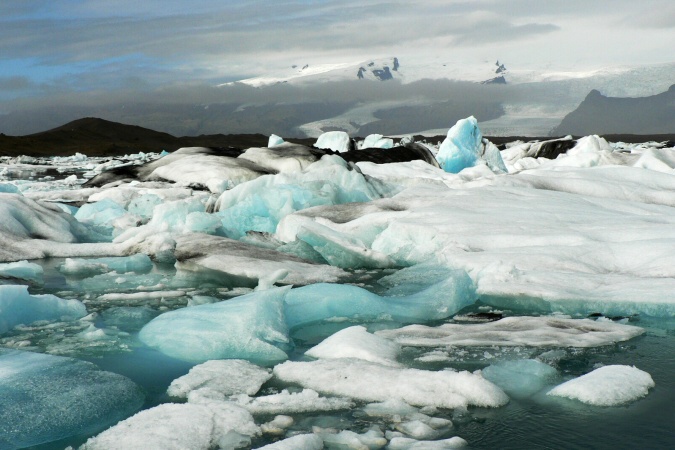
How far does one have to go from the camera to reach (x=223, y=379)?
13.6ft

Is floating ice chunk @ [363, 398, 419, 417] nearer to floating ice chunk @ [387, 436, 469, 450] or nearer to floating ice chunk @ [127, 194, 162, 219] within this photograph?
floating ice chunk @ [387, 436, 469, 450]

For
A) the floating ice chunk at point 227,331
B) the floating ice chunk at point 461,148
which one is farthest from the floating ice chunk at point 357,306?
the floating ice chunk at point 461,148

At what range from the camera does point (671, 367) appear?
4414 millimetres

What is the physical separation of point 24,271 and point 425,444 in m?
5.97

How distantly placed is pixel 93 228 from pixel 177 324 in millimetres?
7038

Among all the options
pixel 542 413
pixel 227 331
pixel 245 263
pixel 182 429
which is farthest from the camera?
pixel 245 263

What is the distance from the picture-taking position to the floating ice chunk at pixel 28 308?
544 cm

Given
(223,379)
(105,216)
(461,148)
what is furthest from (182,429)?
(461,148)

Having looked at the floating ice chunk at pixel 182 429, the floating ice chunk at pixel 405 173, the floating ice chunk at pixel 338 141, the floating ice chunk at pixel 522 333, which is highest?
the floating ice chunk at pixel 338 141

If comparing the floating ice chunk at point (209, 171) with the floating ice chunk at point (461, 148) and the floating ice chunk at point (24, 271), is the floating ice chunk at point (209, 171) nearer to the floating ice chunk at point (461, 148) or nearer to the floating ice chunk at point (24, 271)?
the floating ice chunk at point (24, 271)

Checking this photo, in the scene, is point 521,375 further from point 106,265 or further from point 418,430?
point 106,265

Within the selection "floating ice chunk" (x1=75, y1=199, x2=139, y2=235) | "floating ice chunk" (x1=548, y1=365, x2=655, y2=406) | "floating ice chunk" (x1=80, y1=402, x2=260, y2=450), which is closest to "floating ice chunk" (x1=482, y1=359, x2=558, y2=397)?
"floating ice chunk" (x1=548, y1=365, x2=655, y2=406)

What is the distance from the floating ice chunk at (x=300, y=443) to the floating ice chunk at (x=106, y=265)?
219 inches

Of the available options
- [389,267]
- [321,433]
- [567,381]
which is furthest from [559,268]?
[321,433]
